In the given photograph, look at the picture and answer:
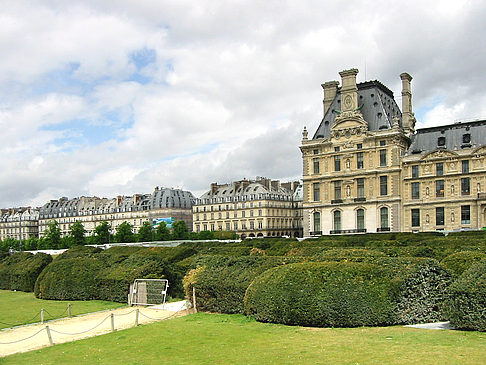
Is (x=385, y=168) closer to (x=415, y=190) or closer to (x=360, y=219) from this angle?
(x=415, y=190)

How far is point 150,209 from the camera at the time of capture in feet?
414

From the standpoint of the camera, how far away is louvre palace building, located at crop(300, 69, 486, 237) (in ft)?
216

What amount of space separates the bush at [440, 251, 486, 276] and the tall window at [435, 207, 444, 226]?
51.8 metres

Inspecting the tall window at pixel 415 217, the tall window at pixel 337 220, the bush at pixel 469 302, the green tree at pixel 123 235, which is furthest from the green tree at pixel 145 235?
the bush at pixel 469 302

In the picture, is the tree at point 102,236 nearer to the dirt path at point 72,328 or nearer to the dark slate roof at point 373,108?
the dark slate roof at point 373,108

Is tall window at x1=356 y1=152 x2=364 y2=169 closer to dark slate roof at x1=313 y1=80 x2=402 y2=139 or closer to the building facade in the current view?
dark slate roof at x1=313 y1=80 x2=402 y2=139

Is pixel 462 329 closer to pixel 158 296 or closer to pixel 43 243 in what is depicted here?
pixel 158 296

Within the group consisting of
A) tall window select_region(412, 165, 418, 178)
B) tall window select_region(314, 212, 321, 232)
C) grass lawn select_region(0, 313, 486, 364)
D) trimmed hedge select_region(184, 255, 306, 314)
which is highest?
tall window select_region(412, 165, 418, 178)

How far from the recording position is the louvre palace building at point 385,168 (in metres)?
65.9

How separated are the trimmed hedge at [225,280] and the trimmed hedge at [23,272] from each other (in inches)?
691

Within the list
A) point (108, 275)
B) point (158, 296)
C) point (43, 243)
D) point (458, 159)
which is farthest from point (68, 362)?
point (43, 243)

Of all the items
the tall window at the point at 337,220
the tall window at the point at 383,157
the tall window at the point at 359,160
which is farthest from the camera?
the tall window at the point at 337,220

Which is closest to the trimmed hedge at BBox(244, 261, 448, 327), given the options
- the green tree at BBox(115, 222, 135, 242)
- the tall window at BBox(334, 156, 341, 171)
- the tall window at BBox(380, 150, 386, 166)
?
the tall window at BBox(380, 150, 386, 166)

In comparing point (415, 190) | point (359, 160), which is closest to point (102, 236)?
point (359, 160)
